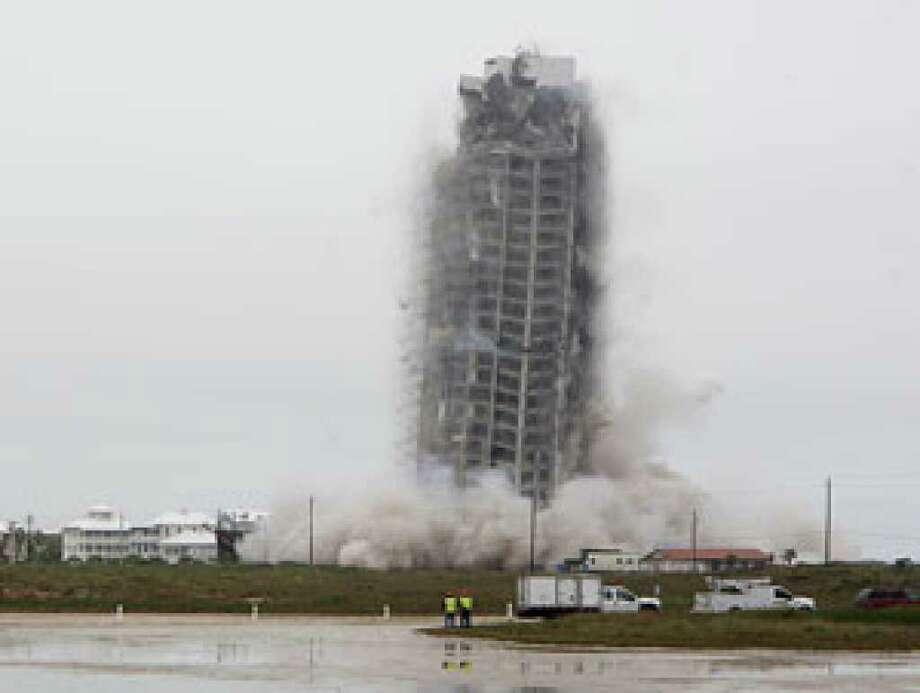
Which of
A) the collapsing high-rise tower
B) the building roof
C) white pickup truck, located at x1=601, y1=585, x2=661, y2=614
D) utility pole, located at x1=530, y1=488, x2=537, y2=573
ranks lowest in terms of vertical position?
white pickup truck, located at x1=601, y1=585, x2=661, y2=614

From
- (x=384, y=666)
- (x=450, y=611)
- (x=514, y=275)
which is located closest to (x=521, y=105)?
(x=514, y=275)

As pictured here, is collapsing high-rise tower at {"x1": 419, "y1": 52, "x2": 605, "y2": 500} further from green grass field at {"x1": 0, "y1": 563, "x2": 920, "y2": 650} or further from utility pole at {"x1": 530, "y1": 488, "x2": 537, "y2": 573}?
green grass field at {"x1": 0, "y1": 563, "x2": 920, "y2": 650}

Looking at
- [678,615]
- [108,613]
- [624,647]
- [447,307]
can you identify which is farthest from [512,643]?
[447,307]

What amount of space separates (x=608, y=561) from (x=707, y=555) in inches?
498

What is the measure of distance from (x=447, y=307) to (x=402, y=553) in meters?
25.3

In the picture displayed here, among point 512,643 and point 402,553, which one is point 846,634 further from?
point 402,553

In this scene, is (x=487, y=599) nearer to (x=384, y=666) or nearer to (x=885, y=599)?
(x=885, y=599)

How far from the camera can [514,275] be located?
614 ft

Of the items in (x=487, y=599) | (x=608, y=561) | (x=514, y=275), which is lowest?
(x=487, y=599)

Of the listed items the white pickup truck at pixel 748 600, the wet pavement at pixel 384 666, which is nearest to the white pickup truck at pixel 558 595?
the white pickup truck at pixel 748 600

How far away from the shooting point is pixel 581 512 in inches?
7692

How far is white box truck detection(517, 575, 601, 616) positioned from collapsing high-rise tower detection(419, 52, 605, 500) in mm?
87161

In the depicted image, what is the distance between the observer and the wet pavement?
186ft

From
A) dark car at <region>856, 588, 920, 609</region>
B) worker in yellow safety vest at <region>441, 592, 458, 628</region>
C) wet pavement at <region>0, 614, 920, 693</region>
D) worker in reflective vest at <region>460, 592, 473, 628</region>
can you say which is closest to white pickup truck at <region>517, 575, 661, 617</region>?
worker in yellow safety vest at <region>441, 592, 458, 628</region>
